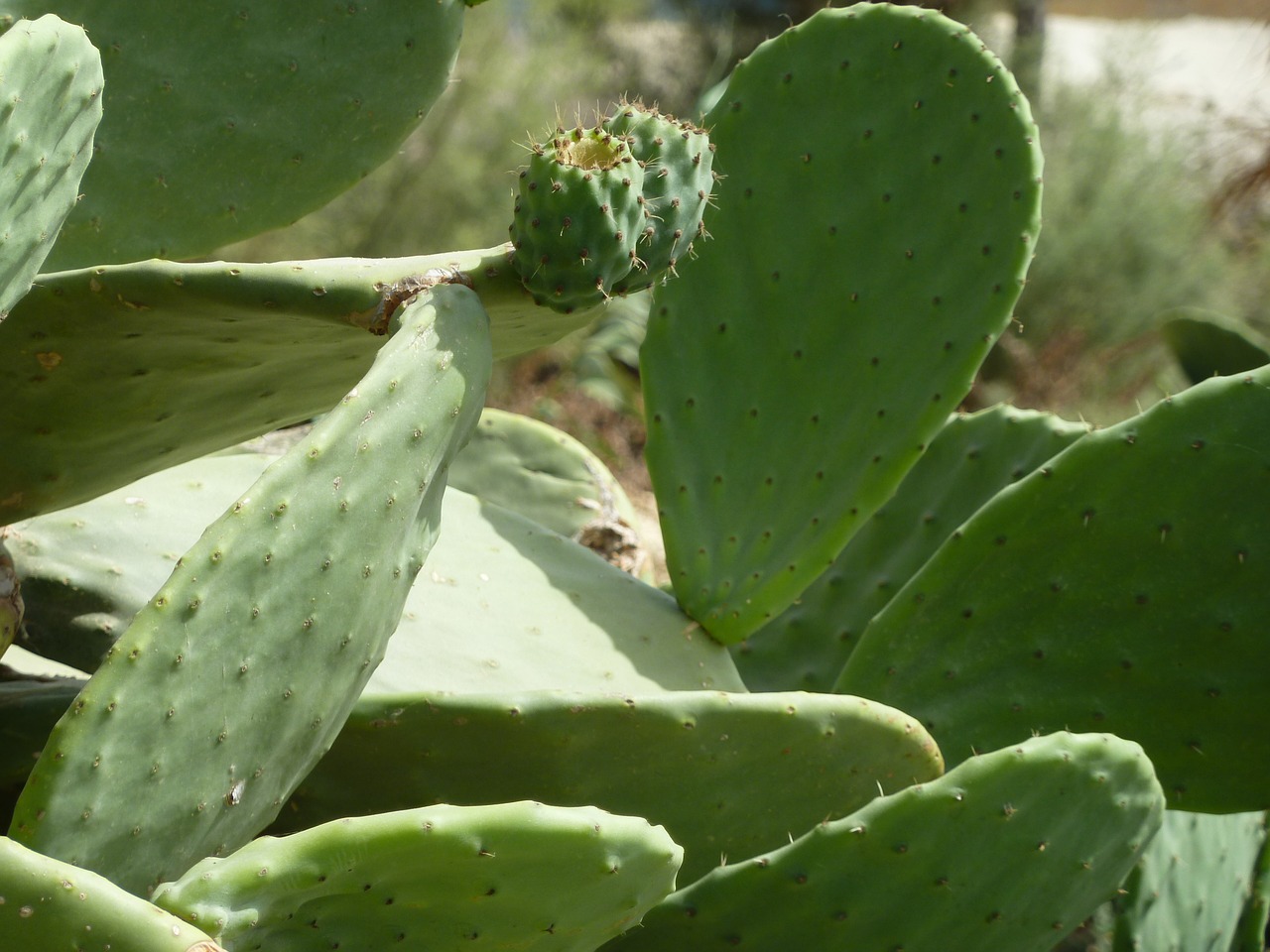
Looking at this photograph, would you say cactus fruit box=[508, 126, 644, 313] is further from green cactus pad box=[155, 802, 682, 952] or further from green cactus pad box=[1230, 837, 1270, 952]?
green cactus pad box=[1230, 837, 1270, 952]

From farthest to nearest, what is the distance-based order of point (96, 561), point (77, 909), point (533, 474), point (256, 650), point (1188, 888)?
1. point (533, 474)
2. point (1188, 888)
3. point (96, 561)
4. point (256, 650)
5. point (77, 909)

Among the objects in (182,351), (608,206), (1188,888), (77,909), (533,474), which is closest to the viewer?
(77,909)

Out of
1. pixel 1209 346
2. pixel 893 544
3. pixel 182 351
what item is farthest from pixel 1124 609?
pixel 1209 346

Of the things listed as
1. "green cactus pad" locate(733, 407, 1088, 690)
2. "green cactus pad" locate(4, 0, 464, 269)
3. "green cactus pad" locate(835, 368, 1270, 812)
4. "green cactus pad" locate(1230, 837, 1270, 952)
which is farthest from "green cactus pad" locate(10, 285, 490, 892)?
"green cactus pad" locate(1230, 837, 1270, 952)

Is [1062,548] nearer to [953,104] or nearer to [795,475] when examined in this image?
[795,475]

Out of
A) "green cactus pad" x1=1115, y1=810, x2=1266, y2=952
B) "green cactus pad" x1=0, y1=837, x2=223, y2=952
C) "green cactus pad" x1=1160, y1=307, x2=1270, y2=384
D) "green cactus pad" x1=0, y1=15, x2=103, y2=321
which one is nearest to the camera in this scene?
"green cactus pad" x1=0, y1=837, x2=223, y2=952

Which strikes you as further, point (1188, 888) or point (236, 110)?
point (1188, 888)

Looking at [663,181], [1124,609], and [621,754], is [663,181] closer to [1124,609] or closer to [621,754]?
[621,754]
